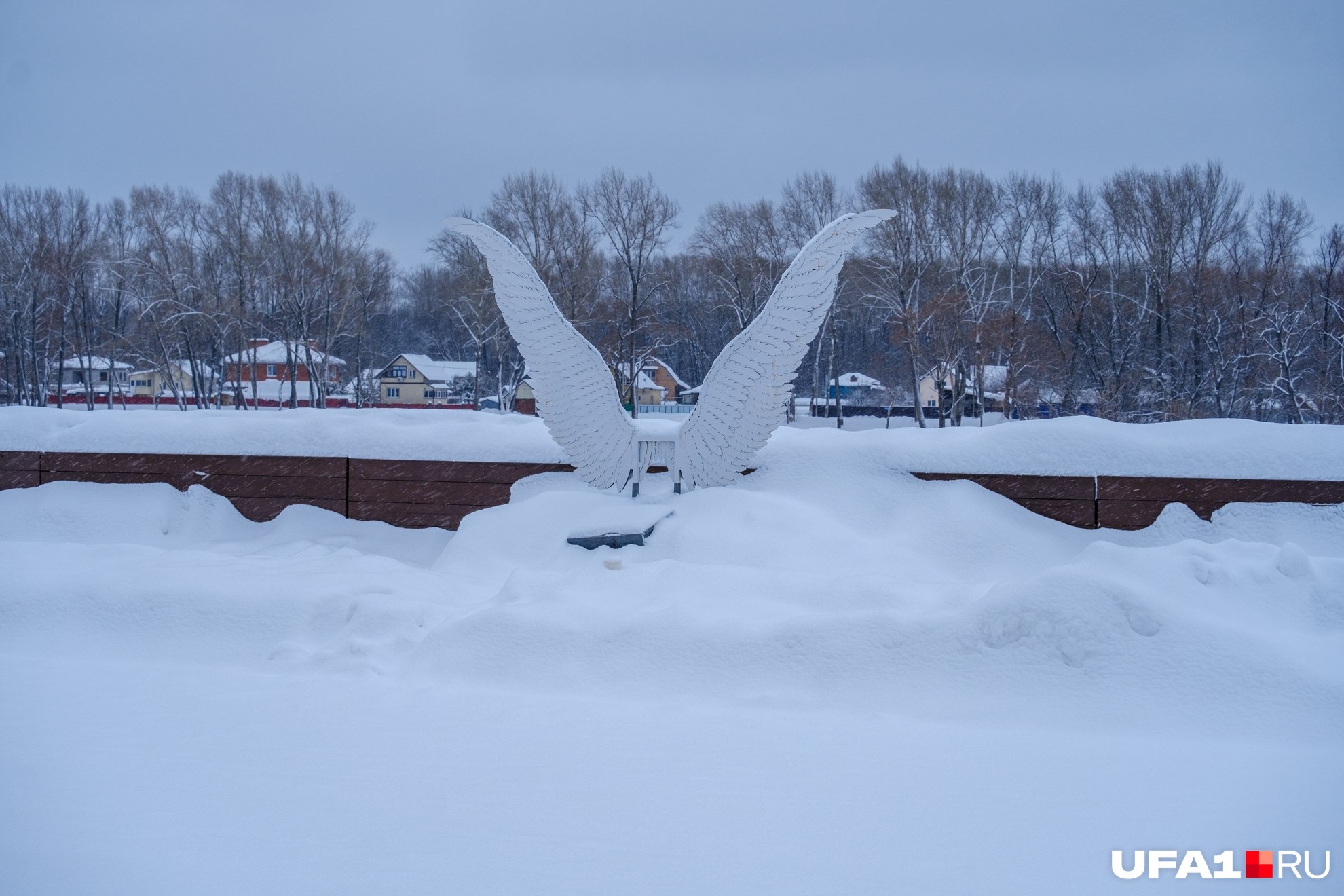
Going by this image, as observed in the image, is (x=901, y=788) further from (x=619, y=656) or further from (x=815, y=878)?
(x=619, y=656)

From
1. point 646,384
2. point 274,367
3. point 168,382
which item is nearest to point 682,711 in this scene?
point 168,382

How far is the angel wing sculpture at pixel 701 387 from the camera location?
627 cm

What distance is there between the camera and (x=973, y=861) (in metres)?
2.42

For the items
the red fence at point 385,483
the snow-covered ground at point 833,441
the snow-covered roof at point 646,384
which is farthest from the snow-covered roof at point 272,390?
the red fence at point 385,483

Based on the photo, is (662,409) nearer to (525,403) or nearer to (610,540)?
(525,403)

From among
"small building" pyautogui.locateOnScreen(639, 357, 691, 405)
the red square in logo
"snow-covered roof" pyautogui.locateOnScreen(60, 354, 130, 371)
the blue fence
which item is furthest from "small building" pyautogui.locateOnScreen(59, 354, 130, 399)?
the red square in logo

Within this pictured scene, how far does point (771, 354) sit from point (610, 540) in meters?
1.99

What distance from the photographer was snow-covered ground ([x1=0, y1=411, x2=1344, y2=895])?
248cm

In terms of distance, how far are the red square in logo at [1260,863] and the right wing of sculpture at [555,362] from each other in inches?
191

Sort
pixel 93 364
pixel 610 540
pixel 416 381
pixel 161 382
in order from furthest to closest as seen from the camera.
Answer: pixel 416 381 < pixel 93 364 < pixel 161 382 < pixel 610 540

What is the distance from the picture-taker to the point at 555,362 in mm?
6613

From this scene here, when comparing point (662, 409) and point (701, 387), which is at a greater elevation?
point (701, 387)

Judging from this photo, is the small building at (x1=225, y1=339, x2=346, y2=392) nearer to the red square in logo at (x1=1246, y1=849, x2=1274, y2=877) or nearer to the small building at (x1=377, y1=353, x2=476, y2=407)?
the small building at (x1=377, y1=353, x2=476, y2=407)

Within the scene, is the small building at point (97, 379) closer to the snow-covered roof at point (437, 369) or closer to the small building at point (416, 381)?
the small building at point (416, 381)
